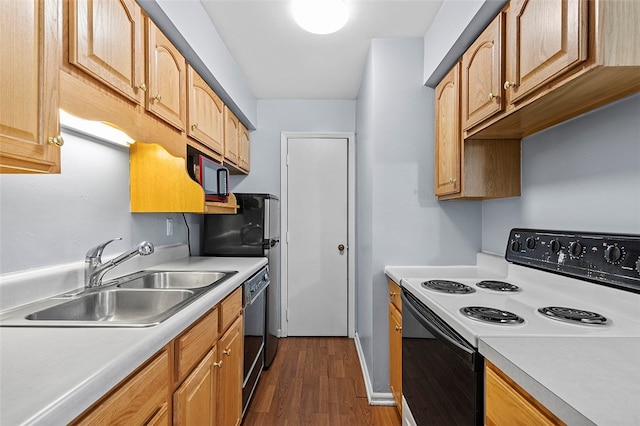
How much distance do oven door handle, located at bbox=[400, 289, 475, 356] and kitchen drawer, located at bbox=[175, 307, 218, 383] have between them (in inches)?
35.3

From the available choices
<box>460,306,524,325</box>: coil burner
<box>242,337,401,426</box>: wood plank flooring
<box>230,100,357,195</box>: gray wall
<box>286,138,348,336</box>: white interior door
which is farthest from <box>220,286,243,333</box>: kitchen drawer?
<box>230,100,357,195</box>: gray wall

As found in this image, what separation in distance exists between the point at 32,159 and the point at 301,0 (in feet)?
5.17

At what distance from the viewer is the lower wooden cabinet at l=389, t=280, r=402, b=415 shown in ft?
6.42

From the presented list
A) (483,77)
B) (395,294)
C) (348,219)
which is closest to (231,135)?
(348,219)

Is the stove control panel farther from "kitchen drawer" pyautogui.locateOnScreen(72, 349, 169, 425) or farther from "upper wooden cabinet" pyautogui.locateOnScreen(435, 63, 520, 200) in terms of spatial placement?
"kitchen drawer" pyautogui.locateOnScreen(72, 349, 169, 425)

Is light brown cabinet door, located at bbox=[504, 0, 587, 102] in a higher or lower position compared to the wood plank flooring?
higher

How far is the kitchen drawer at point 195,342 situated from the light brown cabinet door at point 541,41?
4.95ft

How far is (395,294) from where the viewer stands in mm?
2072

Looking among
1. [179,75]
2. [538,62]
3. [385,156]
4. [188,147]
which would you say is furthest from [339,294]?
[538,62]

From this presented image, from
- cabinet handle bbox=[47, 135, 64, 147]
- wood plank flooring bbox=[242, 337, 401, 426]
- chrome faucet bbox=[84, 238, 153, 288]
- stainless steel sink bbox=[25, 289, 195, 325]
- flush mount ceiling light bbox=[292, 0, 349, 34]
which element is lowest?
wood plank flooring bbox=[242, 337, 401, 426]

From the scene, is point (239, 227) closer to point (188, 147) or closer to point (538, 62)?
point (188, 147)

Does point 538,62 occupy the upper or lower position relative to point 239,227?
upper

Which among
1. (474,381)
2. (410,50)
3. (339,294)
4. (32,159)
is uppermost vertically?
(410,50)

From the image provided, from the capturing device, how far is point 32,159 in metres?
0.84
